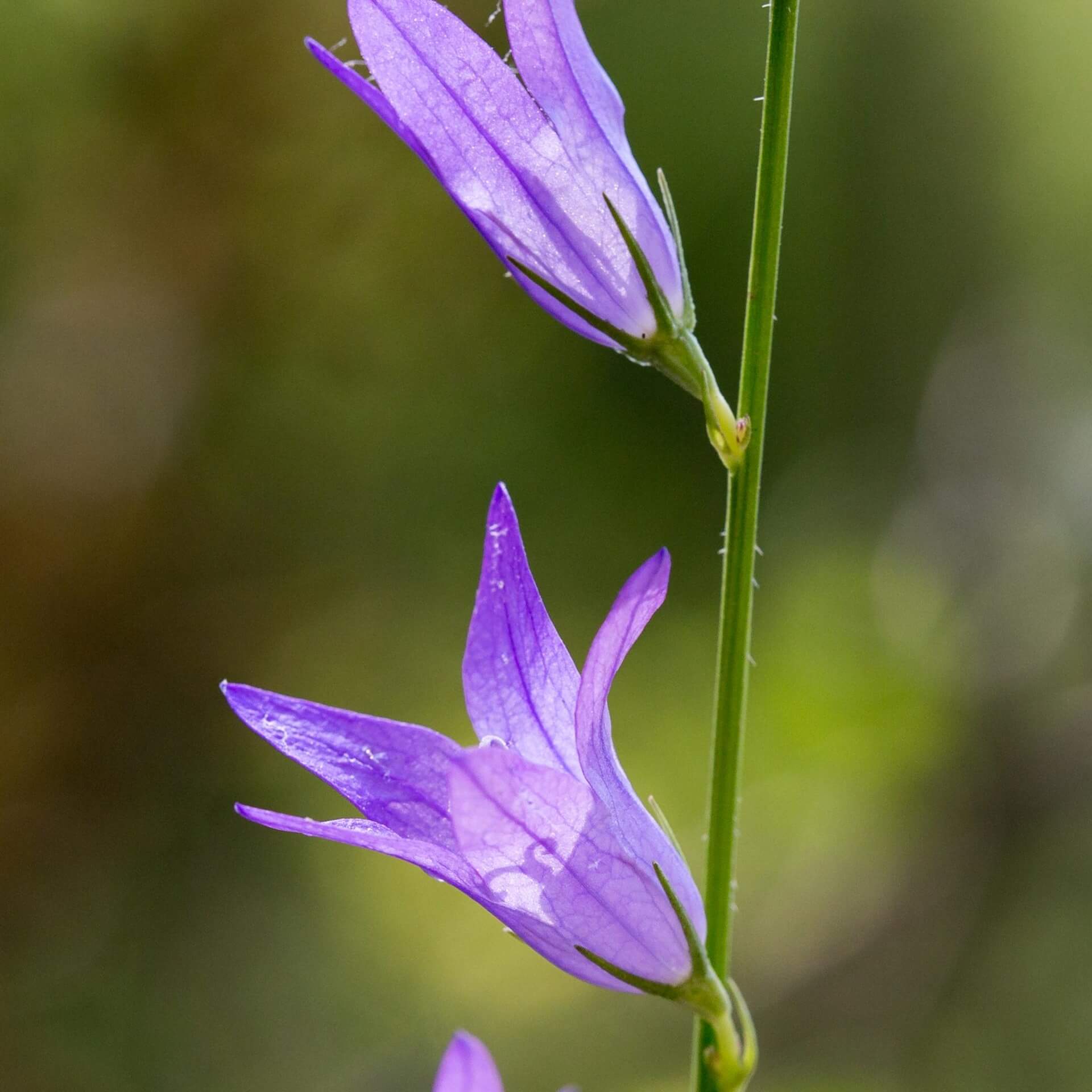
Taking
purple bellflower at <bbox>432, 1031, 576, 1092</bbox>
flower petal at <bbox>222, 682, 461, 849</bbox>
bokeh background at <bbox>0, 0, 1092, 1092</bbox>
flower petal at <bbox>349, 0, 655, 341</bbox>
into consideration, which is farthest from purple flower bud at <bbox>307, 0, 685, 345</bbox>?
bokeh background at <bbox>0, 0, 1092, 1092</bbox>

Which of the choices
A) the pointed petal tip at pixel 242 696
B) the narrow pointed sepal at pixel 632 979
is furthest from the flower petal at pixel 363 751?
the narrow pointed sepal at pixel 632 979

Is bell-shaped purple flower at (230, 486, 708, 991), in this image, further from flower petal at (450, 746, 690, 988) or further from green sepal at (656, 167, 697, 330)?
green sepal at (656, 167, 697, 330)

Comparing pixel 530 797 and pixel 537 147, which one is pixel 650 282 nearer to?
pixel 537 147

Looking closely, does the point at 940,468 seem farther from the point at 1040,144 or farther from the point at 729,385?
the point at 1040,144

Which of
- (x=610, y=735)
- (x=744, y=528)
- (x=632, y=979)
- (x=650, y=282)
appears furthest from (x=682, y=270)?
(x=632, y=979)

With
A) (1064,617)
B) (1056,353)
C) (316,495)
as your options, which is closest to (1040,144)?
(1056,353)
